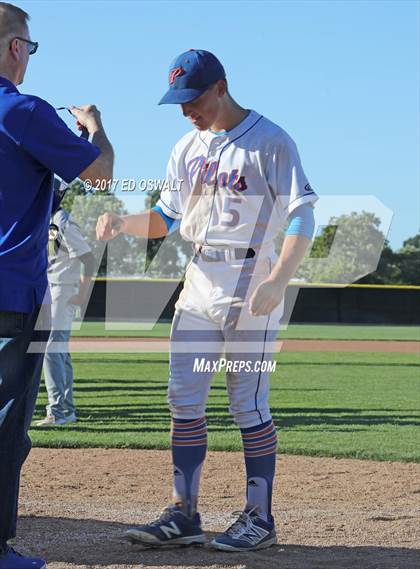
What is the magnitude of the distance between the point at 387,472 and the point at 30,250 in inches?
164

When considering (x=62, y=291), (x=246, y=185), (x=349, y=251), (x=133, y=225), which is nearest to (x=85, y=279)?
(x=62, y=291)

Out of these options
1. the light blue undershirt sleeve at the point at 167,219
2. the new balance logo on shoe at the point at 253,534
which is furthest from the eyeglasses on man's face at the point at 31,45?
the new balance logo on shoe at the point at 253,534

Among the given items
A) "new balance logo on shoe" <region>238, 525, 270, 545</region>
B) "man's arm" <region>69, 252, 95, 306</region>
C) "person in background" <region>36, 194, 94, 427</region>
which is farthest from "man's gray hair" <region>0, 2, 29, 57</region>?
"man's arm" <region>69, 252, 95, 306</region>

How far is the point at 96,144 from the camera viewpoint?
401cm

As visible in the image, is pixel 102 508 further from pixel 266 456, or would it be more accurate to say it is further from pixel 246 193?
pixel 246 193

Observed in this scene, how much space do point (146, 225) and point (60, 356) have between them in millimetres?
4192

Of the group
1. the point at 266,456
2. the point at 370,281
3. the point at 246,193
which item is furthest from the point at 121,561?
the point at 370,281

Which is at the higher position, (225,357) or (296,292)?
(296,292)

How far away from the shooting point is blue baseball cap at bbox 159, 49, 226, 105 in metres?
4.59

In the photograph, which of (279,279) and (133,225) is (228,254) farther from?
(133,225)

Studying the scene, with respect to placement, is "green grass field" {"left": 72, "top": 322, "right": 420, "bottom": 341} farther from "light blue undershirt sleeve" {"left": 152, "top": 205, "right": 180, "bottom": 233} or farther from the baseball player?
the baseball player

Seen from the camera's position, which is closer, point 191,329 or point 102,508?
point 191,329

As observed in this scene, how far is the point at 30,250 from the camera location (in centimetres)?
386

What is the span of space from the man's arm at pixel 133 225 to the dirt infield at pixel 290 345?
16.1 m
